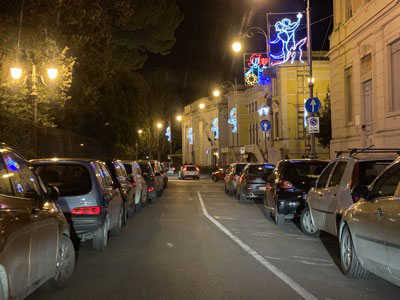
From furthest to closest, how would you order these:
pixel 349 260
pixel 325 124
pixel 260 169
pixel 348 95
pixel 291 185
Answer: pixel 325 124 → pixel 348 95 → pixel 260 169 → pixel 291 185 → pixel 349 260

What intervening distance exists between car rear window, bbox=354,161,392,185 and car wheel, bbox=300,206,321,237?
8.88 feet

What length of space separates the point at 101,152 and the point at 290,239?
963 inches

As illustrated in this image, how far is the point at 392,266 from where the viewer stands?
5.53m

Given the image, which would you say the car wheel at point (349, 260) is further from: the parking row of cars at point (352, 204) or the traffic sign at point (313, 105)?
the traffic sign at point (313, 105)

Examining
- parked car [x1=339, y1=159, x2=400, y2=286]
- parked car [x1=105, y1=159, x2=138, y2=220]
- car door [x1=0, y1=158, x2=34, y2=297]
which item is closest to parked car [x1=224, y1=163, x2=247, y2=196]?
parked car [x1=105, y1=159, x2=138, y2=220]

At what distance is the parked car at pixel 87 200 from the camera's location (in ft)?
28.3

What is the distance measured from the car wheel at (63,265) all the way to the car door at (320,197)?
4.87m

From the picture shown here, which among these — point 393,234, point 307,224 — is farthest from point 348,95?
point 393,234

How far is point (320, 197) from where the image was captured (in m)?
9.66

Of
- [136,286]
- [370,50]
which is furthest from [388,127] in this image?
[136,286]

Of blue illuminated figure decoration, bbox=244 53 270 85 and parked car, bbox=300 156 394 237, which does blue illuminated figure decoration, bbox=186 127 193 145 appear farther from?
parked car, bbox=300 156 394 237

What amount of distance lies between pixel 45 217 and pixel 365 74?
18.4 meters

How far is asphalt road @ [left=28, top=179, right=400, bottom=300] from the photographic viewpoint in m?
6.25

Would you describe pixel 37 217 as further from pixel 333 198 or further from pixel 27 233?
pixel 333 198
